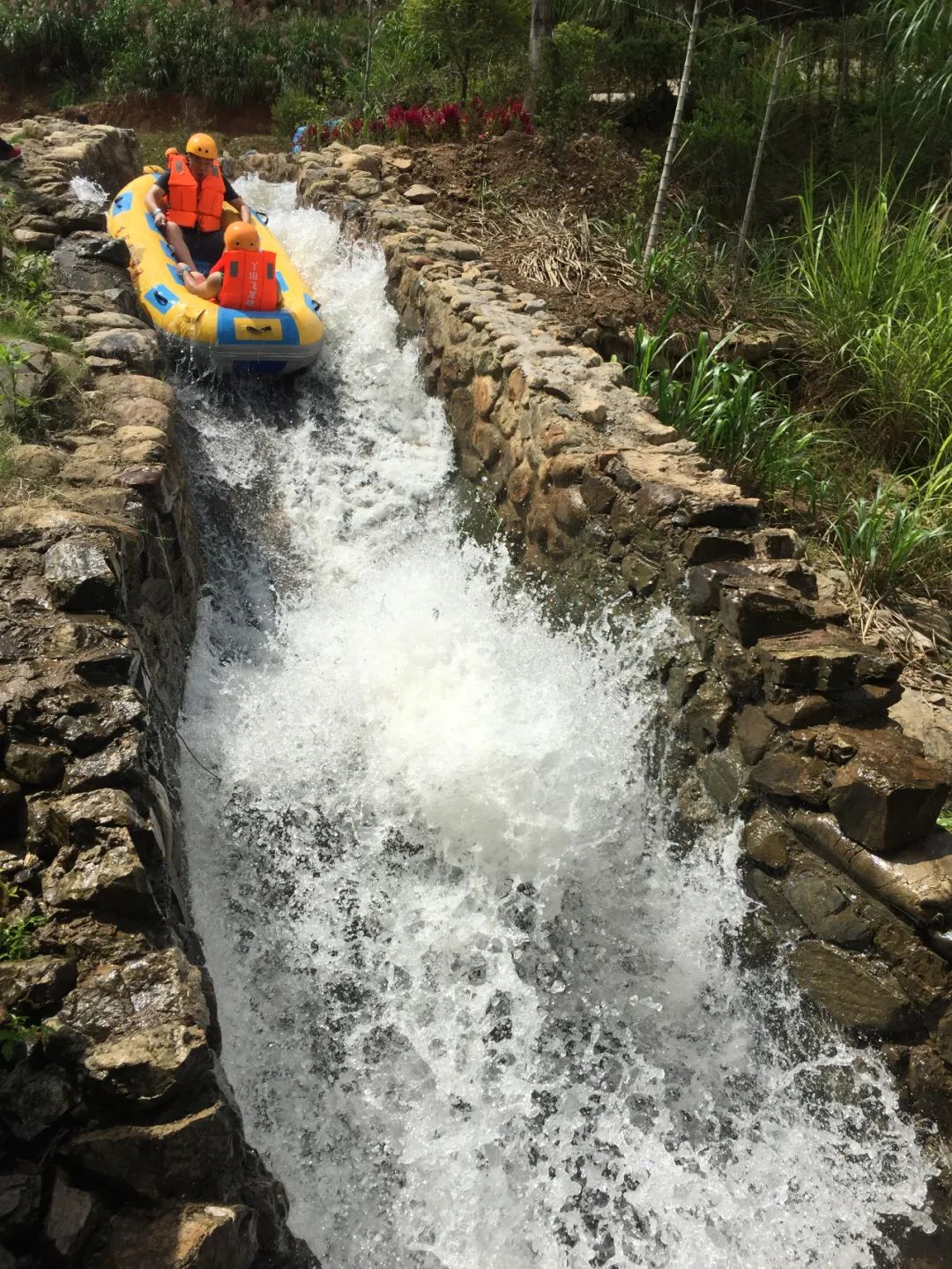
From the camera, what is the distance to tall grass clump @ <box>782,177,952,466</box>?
5.02m

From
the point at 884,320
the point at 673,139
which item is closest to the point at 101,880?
the point at 884,320

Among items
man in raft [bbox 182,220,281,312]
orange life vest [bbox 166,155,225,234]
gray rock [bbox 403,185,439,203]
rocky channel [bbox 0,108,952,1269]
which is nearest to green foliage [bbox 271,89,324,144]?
gray rock [bbox 403,185,439,203]

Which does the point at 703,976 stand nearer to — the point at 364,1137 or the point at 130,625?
the point at 364,1137

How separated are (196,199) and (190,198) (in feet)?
→ 0.12

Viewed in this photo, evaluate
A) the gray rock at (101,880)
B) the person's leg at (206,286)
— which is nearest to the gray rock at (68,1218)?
the gray rock at (101,880)

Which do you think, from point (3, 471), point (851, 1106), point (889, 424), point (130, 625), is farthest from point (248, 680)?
point (889, 424)

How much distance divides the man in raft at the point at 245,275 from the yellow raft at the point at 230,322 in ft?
0.20

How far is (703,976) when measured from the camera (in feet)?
10.7

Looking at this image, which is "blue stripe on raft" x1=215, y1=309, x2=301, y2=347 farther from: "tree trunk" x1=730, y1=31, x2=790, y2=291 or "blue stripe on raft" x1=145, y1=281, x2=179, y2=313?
"tree trunk" x1=730, y1=31, x2=790, y2=291

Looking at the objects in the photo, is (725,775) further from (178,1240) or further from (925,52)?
(925,52)

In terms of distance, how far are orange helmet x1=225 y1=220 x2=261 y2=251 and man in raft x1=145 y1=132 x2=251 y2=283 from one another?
91cm

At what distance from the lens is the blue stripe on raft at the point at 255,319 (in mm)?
5566

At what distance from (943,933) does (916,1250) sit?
0.84m

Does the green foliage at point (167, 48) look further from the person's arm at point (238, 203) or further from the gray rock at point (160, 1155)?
the gray rock at point (160, 1155)
